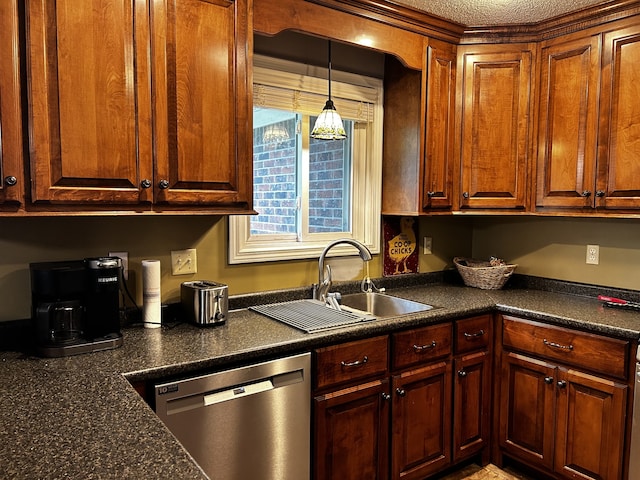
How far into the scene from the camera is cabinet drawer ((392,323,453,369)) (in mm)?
2115

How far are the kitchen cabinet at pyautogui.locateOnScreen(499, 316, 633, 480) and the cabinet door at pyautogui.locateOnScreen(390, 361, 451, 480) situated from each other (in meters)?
0.35

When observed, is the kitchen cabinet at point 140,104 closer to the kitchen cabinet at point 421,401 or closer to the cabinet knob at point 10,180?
the cabinet knob at point 10,180

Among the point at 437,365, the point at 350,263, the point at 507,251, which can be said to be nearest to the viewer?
the point at 437,365

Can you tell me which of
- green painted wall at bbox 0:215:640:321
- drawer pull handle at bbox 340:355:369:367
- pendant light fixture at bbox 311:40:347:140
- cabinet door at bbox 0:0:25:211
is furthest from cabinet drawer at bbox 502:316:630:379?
cabinet door at bbox 0:0:25:211

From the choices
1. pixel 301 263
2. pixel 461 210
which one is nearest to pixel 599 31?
pixel 461 210

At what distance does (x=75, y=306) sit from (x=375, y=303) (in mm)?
1524

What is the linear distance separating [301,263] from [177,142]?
101 cm

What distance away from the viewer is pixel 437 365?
227 centimetres

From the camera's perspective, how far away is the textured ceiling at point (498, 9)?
2295 millimetres

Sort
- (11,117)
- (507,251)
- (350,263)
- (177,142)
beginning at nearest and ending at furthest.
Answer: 1. (11,117)
2. (177,142)
3. (350,263)
4. (507,251)

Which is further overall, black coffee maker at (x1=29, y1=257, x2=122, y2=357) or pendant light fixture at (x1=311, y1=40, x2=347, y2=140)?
pendant light fixture at (x1=311, y1=40, x2=347, y2=140)

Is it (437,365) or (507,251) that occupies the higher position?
(507,251)

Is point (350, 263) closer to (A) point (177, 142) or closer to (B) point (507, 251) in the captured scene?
(B) point (507, 251)

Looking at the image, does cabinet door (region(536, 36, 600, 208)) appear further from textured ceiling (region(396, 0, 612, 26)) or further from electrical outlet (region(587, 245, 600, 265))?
electrical outlet (region(587, 245, 600, 265))
